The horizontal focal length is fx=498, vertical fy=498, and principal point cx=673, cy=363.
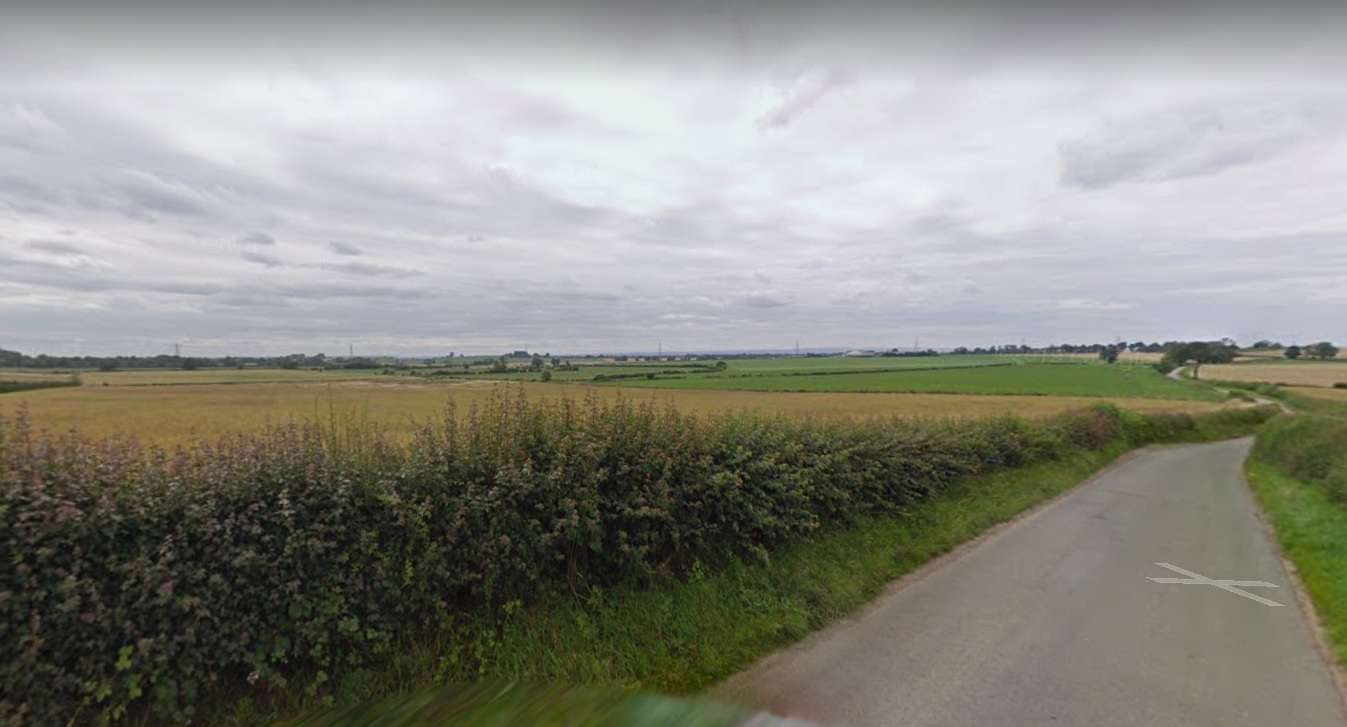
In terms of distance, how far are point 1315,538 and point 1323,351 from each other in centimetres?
12851

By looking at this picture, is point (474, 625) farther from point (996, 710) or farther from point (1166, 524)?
point (1166, 524)

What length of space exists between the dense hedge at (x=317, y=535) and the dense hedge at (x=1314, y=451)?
13.4 m

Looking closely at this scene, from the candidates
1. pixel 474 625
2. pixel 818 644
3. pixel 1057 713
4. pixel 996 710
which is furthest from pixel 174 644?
pixel 1057 713

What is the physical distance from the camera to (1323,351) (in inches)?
3376

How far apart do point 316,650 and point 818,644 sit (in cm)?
372

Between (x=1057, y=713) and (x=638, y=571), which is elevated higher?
(x=638, y=571)

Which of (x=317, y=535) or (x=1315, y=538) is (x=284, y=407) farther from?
(x=1315, y=538)

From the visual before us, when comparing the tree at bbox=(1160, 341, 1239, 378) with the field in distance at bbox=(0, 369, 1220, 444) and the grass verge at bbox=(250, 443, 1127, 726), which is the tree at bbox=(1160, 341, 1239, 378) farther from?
the grass verge at bbox=(250, 443, 1127, 726)

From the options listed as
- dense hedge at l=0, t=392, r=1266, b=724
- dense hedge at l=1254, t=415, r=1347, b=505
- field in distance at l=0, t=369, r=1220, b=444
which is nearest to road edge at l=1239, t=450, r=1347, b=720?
dense hedge at l=1254, t=415, r=1347, b=505

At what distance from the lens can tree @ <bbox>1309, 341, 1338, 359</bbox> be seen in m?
85.2

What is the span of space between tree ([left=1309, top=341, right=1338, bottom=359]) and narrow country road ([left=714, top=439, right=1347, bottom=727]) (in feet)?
423

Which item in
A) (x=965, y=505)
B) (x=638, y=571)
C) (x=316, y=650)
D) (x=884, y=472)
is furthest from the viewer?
(x=965, y=505)

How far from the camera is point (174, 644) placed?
2777 mm

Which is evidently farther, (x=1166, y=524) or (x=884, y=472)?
(x=1166, y=524)
